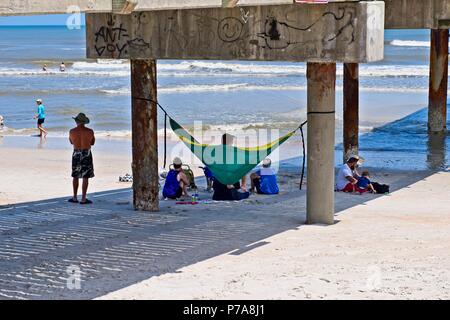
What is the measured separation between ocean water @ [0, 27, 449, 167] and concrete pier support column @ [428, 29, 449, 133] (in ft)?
1.53

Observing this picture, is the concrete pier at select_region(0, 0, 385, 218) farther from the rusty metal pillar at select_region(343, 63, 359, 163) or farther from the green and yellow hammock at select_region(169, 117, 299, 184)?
the rusty metal pillar at select_region(343, 63, 359, 163)

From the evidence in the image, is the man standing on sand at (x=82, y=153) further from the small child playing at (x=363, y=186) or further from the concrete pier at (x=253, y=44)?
the small child playing at (x=363, y=186)

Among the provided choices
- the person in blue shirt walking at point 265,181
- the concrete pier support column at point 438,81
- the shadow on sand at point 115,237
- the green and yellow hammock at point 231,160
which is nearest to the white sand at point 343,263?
the shadow on sand at point 115,237

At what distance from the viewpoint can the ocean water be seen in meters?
23.0

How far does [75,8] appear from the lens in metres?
6.68

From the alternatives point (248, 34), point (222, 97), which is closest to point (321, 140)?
point (248, 34)

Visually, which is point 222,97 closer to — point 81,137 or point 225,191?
point 225,191

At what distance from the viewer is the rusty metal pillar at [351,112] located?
15352 mm

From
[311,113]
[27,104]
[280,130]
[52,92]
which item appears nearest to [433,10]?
[311,113]

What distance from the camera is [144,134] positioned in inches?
Answer: 441

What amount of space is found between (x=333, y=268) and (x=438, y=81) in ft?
44.0

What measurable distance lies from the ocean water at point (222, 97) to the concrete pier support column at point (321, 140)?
23.8ft

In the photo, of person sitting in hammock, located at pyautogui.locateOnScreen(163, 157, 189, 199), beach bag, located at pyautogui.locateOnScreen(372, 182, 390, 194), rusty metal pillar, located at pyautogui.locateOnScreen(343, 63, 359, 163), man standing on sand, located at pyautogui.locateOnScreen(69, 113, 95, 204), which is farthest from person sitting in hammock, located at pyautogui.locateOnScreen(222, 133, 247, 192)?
rusty metal pillar, located at pyautogui.locateOnScreen(343, 63, 359, 163)

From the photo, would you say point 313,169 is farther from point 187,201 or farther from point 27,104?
point 27,104
